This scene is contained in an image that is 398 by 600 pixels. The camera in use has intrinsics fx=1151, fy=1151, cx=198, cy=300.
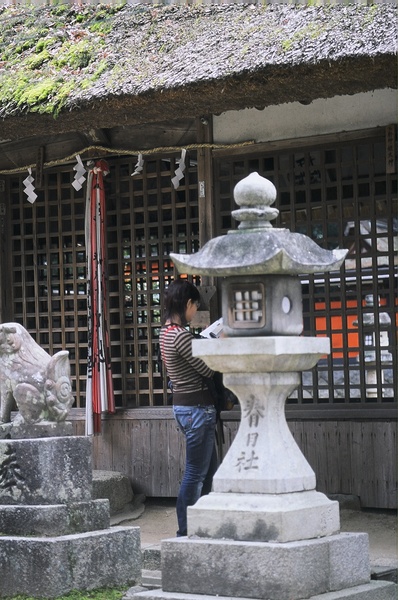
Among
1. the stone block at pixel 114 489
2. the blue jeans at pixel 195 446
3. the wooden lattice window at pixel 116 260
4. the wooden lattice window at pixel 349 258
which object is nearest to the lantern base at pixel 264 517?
the blue jeans at pixel 195 446

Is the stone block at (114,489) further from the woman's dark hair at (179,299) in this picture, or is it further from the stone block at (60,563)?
the woman's dark hair at (179,299)

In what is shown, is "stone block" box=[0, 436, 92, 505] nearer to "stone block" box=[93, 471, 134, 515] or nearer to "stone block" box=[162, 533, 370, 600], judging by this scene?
"stone block" box=[162, 533, 370, 600]

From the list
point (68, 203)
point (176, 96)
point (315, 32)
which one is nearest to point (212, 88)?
point (176, 96)

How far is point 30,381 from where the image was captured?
333 inches

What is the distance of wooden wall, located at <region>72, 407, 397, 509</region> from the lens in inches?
395

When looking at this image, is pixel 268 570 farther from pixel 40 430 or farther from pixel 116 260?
pixel 116 260

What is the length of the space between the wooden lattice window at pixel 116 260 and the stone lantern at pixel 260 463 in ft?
14.1

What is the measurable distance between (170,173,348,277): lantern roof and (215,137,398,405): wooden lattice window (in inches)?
125

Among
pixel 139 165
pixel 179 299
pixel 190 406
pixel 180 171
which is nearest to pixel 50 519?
pixel 190 406

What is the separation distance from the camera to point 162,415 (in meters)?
11.2

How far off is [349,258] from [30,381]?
3406 mm

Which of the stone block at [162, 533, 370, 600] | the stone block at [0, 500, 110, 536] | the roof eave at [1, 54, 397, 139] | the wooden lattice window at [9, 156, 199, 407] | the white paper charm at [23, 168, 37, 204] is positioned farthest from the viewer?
the white paper charm at [23, 168, 37, 204]

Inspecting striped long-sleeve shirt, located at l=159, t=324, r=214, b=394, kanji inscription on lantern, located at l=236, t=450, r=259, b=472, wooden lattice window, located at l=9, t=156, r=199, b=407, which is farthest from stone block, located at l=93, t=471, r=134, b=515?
kanji inscription on lantern, located at l=236, t=450, r=259, b=472

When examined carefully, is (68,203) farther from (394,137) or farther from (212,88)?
(394,137)
